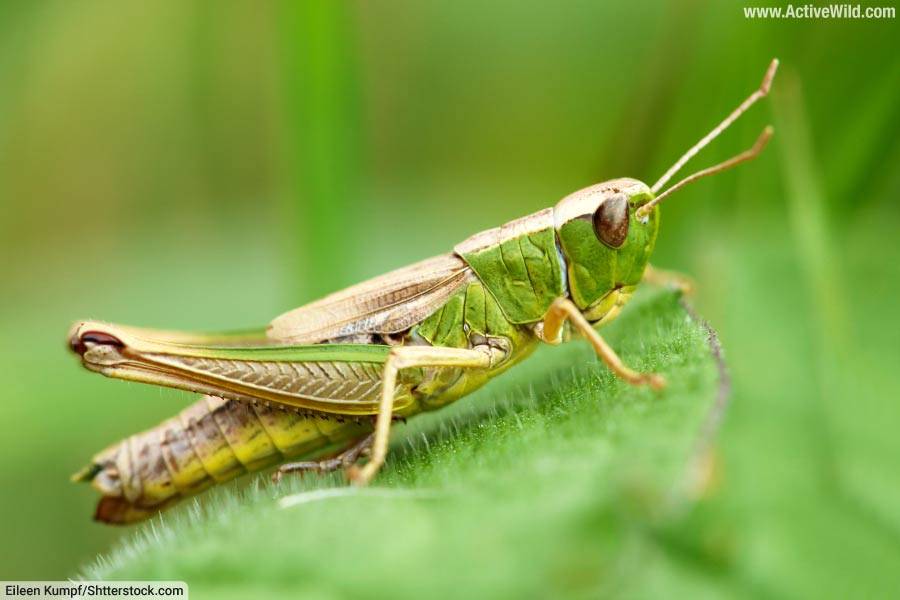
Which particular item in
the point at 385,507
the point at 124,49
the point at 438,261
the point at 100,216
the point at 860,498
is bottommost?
the point at 860,498

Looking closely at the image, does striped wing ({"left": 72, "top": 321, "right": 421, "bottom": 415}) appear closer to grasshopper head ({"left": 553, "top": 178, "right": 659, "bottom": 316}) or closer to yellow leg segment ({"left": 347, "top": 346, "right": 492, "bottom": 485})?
yellow leg segment ({"left": 347, "top": 346, "right": 492, "bottom": 485})

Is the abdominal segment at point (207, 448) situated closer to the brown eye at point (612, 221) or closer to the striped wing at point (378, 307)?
the striped wing at point (378, 307)

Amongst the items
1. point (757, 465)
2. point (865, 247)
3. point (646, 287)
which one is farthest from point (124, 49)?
point (757, 465)

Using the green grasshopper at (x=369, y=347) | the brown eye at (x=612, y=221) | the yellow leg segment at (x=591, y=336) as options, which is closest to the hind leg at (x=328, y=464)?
the green grasshopper at (x=369, y=347)

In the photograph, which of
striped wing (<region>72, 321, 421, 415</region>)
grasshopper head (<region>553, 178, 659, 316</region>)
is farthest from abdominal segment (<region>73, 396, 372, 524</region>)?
grasshopper head (<region>553, 178, 659, 316</region>)

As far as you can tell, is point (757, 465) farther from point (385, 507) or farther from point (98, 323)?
point (98, 323)

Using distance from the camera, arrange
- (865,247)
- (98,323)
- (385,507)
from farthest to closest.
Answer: (865,247), (98,323), (385,507)
